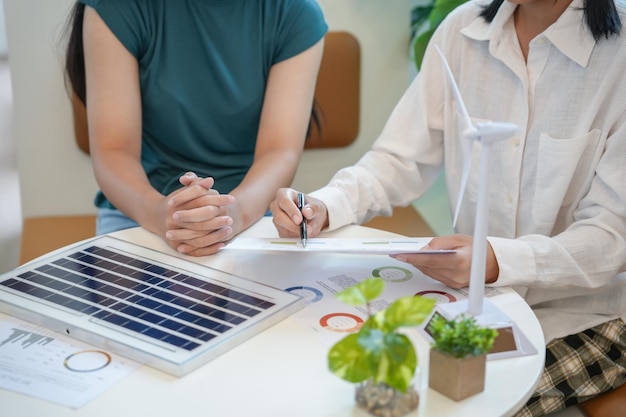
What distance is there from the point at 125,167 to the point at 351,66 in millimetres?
961

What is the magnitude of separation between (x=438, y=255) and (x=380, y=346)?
15.0 inches

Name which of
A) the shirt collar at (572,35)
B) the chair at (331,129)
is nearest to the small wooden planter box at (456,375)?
the shirt collar at (572,35)

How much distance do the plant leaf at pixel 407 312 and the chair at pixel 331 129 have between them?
1354mm

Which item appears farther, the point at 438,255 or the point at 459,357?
the point at 438,255

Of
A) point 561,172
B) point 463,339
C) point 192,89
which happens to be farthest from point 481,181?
point 192,89

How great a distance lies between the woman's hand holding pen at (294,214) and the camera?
1229 mm

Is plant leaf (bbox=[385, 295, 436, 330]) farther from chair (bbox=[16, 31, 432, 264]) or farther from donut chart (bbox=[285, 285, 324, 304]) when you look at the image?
chair (bbox=[16, 31, 432, 264])

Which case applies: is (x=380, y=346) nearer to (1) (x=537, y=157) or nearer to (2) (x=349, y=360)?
(2) (x=349, y=360)

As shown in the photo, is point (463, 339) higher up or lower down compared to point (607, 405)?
higher up

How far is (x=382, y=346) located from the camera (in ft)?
2.43

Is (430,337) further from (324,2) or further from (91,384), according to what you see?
(324,2)

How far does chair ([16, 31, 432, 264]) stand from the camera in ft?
7.02

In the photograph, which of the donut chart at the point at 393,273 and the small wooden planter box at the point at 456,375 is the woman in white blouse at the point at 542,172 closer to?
the donut chart at the point at 393,273

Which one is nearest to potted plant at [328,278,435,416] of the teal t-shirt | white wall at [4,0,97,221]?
the teal t-shirt
